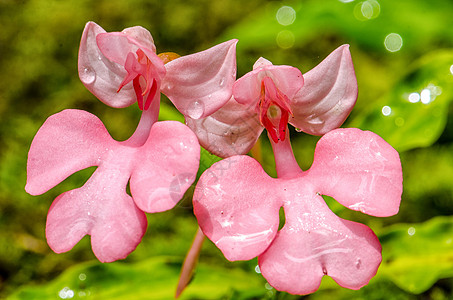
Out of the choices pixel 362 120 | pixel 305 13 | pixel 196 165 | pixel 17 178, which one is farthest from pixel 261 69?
pixel 17 178

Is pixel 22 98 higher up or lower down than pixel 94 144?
lower down

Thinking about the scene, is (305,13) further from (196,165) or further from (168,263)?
(196,165)

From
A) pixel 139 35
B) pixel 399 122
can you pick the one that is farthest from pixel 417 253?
pixel 139 35

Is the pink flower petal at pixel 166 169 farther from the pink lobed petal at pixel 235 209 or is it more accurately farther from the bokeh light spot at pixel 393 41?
the bokeh light spot at pixel 393 41

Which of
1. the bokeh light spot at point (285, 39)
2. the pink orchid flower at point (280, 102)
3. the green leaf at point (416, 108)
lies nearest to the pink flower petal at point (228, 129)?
the pink orchid flower at point (280, 102)

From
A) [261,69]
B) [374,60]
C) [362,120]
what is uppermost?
[261,69]

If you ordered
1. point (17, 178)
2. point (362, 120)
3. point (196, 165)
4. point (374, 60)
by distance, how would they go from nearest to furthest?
point (196, 165) → point (362, 120) → point (17, 178) → point (374, 60)

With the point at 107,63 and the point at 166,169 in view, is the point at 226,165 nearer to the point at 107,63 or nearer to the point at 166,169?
the point at 166,169
